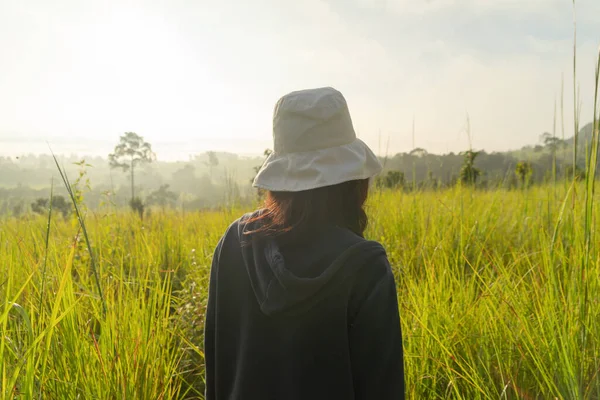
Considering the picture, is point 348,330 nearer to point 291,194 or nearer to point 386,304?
point 386,304

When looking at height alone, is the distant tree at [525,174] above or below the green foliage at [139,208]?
above

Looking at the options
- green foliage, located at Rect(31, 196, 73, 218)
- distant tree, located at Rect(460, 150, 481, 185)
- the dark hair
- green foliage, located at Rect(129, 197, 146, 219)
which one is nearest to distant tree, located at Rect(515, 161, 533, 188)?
distant tree, located at Rect(460, 150, 481, 185)

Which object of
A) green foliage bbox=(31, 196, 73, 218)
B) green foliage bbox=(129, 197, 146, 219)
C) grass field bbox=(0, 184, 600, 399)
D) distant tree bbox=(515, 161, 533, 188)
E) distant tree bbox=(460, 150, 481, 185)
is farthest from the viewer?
green foliage bbox=(129, 197, 146, 219)

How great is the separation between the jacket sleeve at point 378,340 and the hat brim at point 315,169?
23 cm

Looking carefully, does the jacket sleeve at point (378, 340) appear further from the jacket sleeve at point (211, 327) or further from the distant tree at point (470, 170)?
Answer: the distant tree at point (470, 170)

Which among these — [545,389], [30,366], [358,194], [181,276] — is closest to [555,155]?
[545,389]

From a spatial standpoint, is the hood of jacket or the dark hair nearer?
the hood of jacket

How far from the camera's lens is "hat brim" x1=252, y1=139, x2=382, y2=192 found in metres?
1.00

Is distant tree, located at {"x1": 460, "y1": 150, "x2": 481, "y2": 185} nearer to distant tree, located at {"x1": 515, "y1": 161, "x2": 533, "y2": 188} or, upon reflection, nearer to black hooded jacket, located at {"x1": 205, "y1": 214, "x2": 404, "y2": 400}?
distant tree, located at {"x1": 515, "y1": 161, "x2": 533, "y2": 188}

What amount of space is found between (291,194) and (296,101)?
0.76 ft

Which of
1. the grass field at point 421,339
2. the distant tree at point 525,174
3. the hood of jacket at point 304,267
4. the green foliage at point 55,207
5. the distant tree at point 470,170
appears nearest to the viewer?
the hood of jacket at point 304,267

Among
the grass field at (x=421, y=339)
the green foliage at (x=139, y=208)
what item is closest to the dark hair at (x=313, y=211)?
the grass field at (x=421, y=339)

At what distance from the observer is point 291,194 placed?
41.4 inches

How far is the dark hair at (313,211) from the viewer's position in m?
1.02
